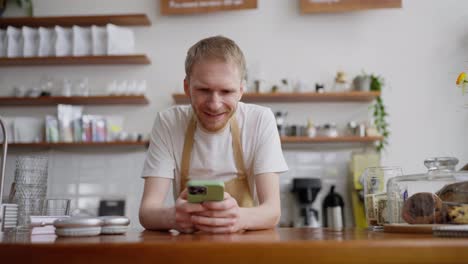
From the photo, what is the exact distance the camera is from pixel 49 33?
3850 millimetres

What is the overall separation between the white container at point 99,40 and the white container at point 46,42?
34 cm

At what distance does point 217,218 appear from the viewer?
1.07 m

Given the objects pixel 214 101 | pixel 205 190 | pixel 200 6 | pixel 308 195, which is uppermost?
pixel 200 6

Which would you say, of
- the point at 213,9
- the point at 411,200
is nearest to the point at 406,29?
the point at 213,9

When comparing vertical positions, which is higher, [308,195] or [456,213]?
[456,213]

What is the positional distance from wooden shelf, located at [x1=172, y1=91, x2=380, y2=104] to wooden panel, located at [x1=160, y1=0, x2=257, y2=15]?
749 mm

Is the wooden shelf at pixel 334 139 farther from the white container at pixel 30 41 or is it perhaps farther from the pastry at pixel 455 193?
the pastry at pixel 455 193

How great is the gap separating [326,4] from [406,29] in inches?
28.9

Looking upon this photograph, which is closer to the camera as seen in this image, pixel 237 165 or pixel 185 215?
pixel 185 215

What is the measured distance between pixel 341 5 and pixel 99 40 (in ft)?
6.56

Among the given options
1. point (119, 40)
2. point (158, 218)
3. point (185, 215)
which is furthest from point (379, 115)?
point (185, 215)

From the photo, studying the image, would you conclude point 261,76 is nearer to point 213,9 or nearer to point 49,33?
point 213,9

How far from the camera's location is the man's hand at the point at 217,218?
1.06 m

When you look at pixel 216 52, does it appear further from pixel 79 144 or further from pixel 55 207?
pixel 79 144
